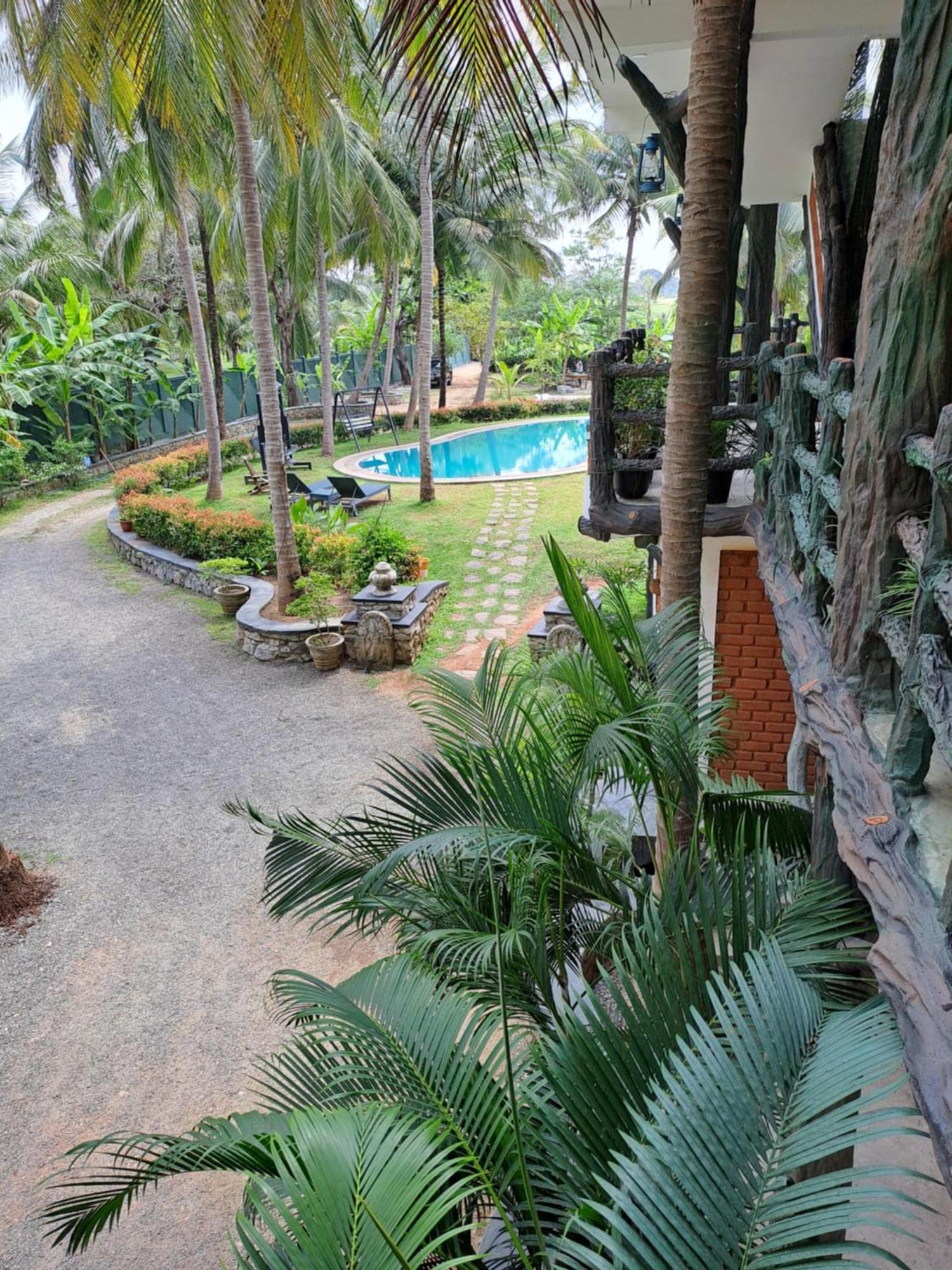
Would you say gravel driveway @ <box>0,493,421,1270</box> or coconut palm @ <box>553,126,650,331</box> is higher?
coconut palm @ <box>553,126,650,331</box>

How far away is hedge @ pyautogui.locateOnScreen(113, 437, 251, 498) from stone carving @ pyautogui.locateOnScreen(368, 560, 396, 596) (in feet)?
25.8

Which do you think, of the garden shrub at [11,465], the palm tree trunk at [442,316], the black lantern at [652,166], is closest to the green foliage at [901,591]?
the black lantern at [652,166]

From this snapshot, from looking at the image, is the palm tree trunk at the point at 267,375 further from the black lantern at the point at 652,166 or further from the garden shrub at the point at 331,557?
the black lantern at the point at 652,166

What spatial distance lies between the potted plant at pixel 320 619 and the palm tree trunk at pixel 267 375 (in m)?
0.71

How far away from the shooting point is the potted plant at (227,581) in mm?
11680

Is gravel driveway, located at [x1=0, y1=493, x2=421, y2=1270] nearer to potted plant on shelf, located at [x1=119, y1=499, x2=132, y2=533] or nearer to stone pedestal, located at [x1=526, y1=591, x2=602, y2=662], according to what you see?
stone pedestal, located at [x1=526, y1=591, x2=602, y2=662]

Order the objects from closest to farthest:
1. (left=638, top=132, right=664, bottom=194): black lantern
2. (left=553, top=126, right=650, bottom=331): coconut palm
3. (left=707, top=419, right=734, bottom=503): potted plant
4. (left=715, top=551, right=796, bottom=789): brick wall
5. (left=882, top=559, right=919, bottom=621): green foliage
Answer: (left=882, top=559, right=919, bottom=621): green foliage < (left=707, top=419, right=734, bottom=503): potted plant < (left=715, top=551, right=796, bottom=789): brick wall < (left=638, top=132, right=664, bottom=194): black lantern < (left=553, top=126, right=650, bottom=331): coconut palm

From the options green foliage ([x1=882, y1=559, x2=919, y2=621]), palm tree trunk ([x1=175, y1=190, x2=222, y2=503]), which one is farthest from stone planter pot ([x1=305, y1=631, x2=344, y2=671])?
green foliage ([x1=882, y1=559, x2=919, y2=621])

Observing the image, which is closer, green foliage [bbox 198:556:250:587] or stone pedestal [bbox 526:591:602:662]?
stone pedestal [bbox 526:591:602:662]

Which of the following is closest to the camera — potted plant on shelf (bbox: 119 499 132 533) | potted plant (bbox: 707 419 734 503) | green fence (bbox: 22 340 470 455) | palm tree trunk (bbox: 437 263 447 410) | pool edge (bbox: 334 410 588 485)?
potted plant (bbox: 707 419 734 503)

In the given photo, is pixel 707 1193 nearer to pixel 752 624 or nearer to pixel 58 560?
pixel 752 624

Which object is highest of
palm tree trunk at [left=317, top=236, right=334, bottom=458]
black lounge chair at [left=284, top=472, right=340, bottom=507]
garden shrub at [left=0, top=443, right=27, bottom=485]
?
palm tree trunk at [left=317, top=236, right=334, bottom=458]

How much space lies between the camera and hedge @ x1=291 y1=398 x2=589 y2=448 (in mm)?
25438

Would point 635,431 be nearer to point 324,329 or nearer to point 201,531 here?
point 201,531
